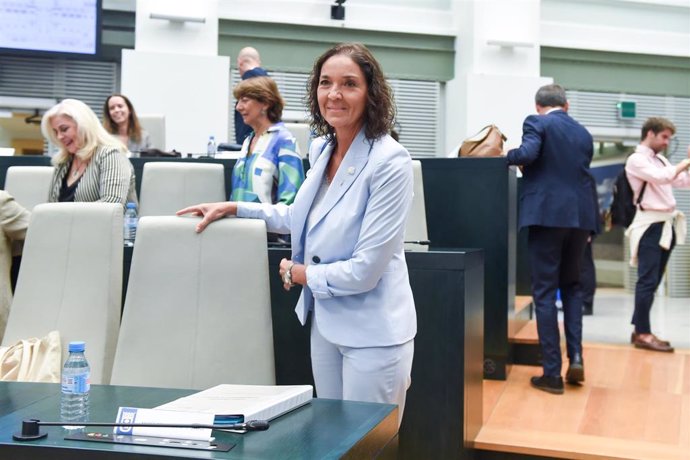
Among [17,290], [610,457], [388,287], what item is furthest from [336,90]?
[610,457]

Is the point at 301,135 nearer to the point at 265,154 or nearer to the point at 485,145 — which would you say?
the point at 485,145

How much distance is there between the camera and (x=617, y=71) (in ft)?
29.0

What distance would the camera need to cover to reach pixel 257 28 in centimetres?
784

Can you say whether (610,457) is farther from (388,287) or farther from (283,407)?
(283,407)

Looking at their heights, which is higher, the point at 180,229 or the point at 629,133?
the point at 629,133

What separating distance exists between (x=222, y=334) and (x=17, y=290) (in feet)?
2.48

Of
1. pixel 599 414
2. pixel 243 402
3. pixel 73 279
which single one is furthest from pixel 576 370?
pixel 243 402

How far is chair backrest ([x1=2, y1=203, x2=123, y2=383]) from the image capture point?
233cm

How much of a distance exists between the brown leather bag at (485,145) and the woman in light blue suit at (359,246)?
88.3 inches

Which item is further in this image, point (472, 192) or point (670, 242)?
point (670, 242)

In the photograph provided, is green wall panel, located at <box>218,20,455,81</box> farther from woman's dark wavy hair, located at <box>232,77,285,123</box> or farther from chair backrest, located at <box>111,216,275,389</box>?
chair backrest, located at <box>111,216,275,389</box>

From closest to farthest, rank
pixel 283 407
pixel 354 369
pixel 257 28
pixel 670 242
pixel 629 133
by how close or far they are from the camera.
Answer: pixel 283 407, pixel 354 369, pixel 670 242, pixel 257 28, pixel 629 133

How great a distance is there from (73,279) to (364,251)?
1.14m

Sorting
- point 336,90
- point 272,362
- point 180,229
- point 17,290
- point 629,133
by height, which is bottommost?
point 272,362
